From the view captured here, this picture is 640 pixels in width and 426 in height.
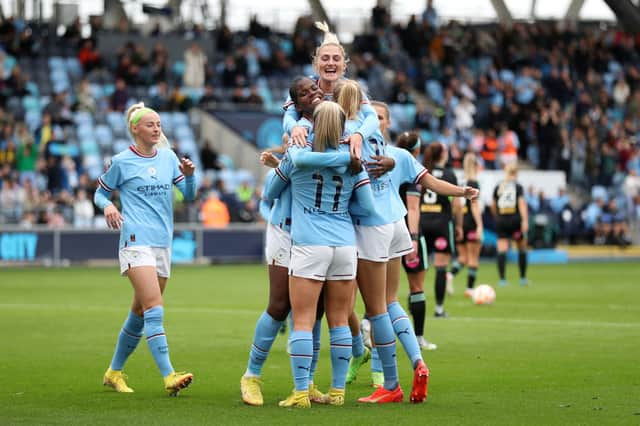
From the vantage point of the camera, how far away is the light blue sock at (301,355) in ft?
28.3

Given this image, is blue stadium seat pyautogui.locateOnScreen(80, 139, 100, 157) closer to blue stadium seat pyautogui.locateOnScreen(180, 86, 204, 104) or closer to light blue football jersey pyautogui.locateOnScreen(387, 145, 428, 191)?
blue stadium seat pyautogui.locateOnScreen(180, 86, 204, 104)

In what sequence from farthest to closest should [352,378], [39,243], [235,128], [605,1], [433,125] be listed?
[433,125] → [235,128] → [39,243] → [605,1] → [352,378]

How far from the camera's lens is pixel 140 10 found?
41.5m

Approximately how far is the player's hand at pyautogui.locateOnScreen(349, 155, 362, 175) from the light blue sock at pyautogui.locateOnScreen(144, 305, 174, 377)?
2.01 metres

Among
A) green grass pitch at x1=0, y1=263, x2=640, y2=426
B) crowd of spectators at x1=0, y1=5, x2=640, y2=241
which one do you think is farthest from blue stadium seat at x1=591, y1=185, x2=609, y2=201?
green grass pitch at x1=0, y1=263, x2=640, y2=426

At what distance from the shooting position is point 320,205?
859 cm

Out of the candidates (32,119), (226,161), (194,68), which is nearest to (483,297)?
(226,161)

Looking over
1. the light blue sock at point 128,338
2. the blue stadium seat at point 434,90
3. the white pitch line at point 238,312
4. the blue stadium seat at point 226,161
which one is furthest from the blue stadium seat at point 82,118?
the light blue sock at point 128,338

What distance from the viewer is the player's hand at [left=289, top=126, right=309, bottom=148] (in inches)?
336

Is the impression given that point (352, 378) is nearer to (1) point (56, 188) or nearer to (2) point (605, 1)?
(2) point (605, 1)

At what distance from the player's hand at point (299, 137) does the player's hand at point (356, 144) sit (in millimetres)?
318

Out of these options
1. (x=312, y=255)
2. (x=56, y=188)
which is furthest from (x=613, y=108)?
(x=312, y=255)

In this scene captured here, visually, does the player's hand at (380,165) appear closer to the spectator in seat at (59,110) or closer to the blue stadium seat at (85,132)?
the blue stadium seat at (85,132)

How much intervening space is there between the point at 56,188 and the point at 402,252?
22.2 metres
